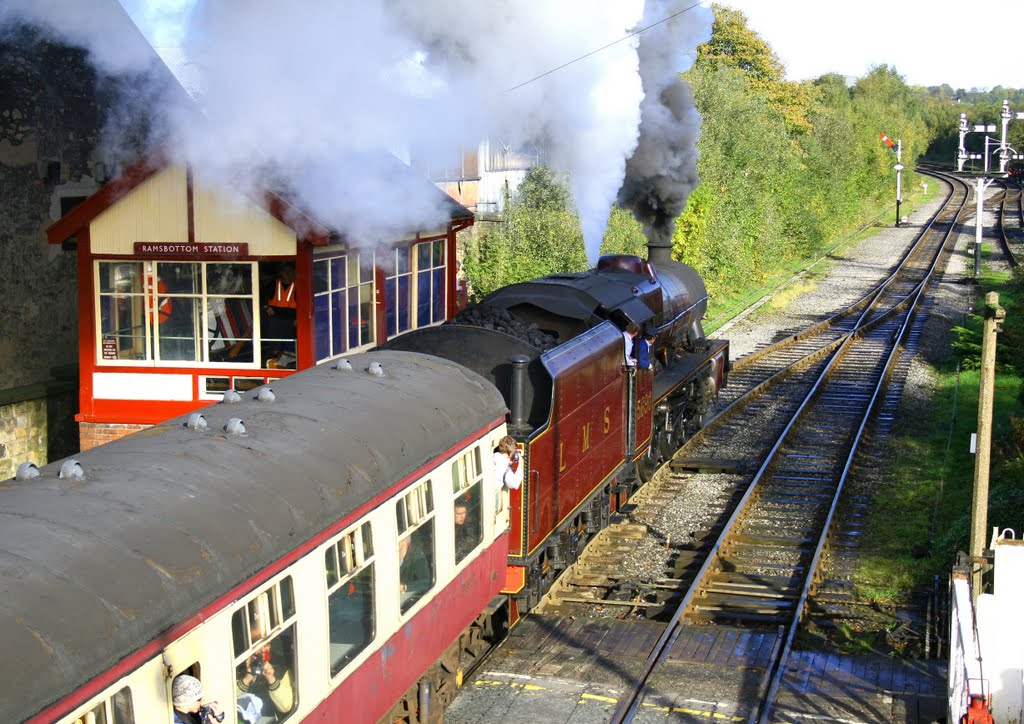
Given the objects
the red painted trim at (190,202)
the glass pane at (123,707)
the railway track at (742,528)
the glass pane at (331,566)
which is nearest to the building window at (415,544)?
the glass pane at (331,566)

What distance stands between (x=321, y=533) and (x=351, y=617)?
0.70m

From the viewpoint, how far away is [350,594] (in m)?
6.51

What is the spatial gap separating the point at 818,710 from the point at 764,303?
27.2m

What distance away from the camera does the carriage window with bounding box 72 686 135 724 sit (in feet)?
13.8

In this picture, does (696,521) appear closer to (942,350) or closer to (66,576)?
(66,576)

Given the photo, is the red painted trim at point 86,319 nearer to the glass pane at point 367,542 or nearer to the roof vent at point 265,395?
the roof vent at point 265,395

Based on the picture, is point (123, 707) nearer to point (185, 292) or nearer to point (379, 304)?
point (185, 292)

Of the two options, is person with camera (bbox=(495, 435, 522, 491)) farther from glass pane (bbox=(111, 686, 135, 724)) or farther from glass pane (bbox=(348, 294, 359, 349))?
glass pane (bbox=(348, 294, 359, 349))

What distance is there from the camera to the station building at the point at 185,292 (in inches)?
499

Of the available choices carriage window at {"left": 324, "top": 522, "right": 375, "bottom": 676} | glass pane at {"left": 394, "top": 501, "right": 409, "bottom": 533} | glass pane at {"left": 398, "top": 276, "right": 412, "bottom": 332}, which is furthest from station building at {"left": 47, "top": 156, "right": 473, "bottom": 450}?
carriage window at {"left": 324, "top": 522, "right": 375, "bottom": 676}

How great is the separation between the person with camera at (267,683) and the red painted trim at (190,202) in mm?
7967

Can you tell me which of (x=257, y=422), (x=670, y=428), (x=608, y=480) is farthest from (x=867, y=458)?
(x=257, y=422)

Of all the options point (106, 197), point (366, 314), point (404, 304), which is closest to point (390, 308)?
point (404, 304)

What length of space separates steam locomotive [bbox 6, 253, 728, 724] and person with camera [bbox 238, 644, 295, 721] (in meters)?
0.01
